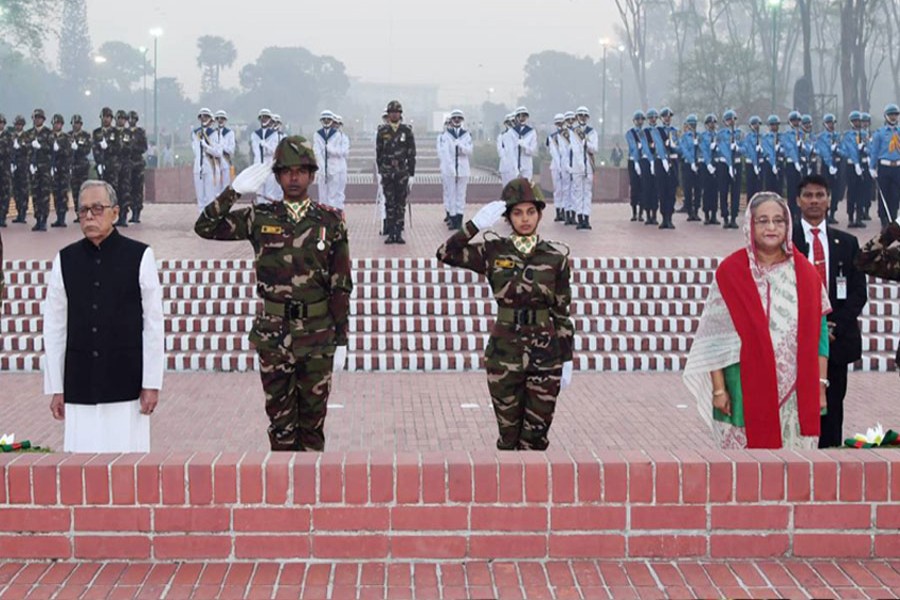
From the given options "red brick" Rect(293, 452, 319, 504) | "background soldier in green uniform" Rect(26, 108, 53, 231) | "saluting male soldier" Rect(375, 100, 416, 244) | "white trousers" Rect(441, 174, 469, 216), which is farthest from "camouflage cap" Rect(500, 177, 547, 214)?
"background soldier in green uniform" Rect(26, 108, 53, 231)

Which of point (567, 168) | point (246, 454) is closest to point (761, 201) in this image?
point (246, 454)

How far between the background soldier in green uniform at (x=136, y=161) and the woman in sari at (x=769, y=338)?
16.4m

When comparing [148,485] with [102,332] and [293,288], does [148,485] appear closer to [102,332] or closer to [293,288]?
[102,332]

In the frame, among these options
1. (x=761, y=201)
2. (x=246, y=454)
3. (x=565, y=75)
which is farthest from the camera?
(x=565, y=75)

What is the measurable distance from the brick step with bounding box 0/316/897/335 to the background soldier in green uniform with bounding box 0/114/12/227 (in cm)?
824

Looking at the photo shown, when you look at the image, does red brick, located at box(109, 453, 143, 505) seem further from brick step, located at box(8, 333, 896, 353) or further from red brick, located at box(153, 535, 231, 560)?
brick step, located at box(8, 333, 896, 353)

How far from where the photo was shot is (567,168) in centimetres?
1936

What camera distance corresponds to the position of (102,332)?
5445mm

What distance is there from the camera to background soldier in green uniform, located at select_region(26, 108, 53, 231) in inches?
766

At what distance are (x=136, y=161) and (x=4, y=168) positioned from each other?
2.16 metres

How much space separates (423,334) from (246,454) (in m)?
7.92

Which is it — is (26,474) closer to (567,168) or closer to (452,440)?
(452,440)

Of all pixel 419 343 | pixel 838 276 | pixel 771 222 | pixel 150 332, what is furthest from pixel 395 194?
pixel 771 222

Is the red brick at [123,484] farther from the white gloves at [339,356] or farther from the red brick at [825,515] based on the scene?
the red brick at [825,515]
